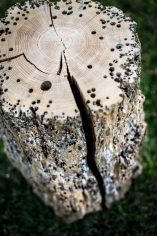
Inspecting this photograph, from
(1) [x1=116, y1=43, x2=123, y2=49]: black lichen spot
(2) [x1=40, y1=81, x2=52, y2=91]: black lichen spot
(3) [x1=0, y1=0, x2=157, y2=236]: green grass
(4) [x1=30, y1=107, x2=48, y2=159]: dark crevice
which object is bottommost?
(3) [x1=0, y1=0, x2=157, y2=236]: green grass

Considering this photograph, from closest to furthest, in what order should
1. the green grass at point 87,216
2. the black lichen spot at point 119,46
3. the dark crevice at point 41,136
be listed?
the dark crevice at point 41,136 → the black lichen spot at point 119,46 → the green grass at point 87,216

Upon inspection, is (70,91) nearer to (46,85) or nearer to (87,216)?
(46,85)

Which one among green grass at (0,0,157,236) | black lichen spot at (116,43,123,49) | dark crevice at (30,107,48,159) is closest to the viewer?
dark crevice at (30,107,48,159)

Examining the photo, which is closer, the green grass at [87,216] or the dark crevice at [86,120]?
the dark crevice at [86,120]

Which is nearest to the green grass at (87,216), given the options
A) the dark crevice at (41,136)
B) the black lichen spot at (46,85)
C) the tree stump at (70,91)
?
the tree stump at (70,91)

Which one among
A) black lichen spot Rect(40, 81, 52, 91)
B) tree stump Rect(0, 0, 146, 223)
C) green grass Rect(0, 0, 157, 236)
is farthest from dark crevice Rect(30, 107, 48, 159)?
green grass Rect(0, 0, 157, 236)

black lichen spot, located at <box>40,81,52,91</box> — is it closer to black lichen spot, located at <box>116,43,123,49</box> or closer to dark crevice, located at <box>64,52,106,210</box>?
dark crevice, located at <box>64,52,106,210</box>

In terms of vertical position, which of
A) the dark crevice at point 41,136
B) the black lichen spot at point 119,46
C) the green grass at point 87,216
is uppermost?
the black lichen spot at point 119,46

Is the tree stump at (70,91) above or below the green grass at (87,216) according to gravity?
above

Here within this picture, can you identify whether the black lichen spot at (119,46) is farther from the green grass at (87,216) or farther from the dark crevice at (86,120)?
the green grass at (87,216)
